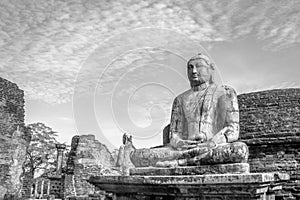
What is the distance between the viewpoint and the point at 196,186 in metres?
2.71

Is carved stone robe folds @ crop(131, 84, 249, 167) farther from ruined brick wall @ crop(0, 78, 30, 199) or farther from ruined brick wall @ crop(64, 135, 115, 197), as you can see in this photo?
ruined brick wall @ crop(0, 78, 30, 199)

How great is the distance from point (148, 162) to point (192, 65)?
1.23m

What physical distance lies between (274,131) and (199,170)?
803 centimetres

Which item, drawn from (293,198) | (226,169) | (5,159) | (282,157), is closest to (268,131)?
(282,157)

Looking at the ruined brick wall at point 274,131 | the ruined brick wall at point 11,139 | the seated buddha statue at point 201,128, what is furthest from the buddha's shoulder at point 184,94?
the ruined brick wall at point 11,139

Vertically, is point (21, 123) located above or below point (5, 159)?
above

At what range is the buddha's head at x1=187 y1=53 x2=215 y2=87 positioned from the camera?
12.5 feet

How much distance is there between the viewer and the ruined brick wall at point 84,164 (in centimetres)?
1741

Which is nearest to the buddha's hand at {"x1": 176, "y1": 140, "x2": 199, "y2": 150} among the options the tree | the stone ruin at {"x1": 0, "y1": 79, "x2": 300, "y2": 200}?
the stone ruin at {"x1": 0, "y1": 79, "x2": 300, "y2": 200}

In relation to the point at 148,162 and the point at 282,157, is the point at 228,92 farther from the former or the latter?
the point at 282,157

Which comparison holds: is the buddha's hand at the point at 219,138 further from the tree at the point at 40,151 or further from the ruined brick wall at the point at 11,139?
the tree at the point at 40,151

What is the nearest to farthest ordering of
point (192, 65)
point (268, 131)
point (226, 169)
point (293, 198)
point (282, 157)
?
point (226, 169) → point (192, 65) → point (293, 198) → point (282, 157) → point (268, 131)

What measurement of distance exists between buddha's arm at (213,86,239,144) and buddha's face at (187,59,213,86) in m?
0.29

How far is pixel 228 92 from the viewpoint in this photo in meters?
3.66
